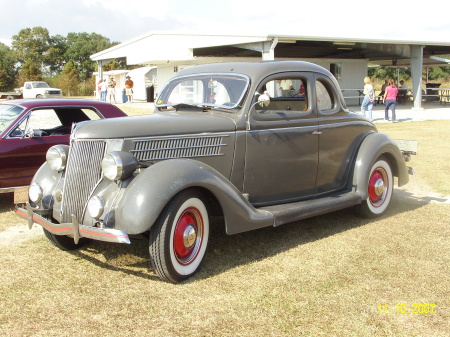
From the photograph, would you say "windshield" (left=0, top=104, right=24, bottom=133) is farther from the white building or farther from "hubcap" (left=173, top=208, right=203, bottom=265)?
the white building

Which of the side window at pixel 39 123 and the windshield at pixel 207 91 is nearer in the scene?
the windshield at pixel 207 91

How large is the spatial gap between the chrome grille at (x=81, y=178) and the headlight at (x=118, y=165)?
0.54 ft

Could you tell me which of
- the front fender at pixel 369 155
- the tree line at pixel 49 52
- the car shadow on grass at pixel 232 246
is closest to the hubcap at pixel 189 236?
the car shadow on grass at pixel 232 246

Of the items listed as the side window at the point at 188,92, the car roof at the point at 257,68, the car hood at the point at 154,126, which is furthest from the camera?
the side window at the point at 188,92

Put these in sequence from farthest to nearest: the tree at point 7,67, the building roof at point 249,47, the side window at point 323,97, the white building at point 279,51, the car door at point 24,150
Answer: the tree at point 7,67 < the white building at point 279,51 < the building roof at point 249,47 < the car door at point 24,150 < the side window at point 323,97

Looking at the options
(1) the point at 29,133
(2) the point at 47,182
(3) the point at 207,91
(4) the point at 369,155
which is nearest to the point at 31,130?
(1) the point at 29,133

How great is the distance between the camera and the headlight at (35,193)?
441 cm

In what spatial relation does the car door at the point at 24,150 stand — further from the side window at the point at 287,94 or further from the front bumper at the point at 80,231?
the side window at the point at 287,94

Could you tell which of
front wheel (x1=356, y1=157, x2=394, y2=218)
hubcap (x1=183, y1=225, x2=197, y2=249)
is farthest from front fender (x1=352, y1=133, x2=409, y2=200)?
hubcap (x1=183, y1=225, x2=197, y2=249)

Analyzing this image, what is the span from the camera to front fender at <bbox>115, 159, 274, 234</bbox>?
3.69 m

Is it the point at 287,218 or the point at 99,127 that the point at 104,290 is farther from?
the point at 287,218

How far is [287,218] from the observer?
473cm

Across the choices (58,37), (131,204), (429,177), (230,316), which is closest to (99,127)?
(131,204)

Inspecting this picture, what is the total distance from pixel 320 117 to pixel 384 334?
2754 millimetres
